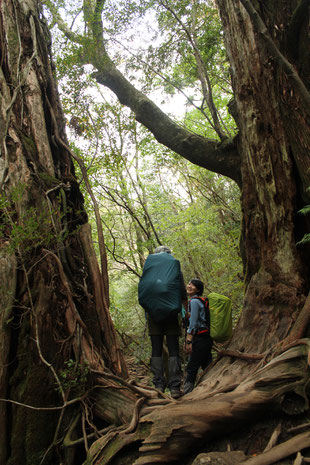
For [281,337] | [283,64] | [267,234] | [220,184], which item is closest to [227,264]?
[220,184]

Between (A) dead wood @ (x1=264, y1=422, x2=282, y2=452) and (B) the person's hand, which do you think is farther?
(B) the person's hand

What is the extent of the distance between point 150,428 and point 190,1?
8465 mm

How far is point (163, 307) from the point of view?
11.9 feet

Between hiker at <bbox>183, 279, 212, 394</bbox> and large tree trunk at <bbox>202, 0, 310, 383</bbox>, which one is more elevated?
large tree trunk at <bbox>202, 0, 310, 383</bbox>

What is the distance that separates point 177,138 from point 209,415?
188 inches

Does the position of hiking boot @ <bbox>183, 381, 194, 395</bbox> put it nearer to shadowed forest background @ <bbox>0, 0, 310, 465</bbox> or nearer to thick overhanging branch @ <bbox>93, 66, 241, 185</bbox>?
shadowed forest background @ <bbox>0, 0, 310, 465</bbox>

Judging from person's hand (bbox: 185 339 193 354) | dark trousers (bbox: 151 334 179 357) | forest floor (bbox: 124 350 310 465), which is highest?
dark trousers (bbox: 151 334 179 357)

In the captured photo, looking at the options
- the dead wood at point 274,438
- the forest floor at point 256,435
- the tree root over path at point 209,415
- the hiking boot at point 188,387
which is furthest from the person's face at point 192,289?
the dead wood at point 274,438

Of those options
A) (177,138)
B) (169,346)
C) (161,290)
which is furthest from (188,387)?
(177,138)

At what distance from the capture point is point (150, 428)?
2436mm

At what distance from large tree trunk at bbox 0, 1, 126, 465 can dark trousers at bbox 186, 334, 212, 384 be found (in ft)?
3.02

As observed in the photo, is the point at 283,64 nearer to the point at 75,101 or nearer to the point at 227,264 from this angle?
the point at 75,101

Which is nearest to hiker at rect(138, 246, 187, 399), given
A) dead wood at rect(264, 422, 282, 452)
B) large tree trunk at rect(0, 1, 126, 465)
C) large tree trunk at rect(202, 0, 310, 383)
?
large tree trunk at rect(0, 1, 126, 465)

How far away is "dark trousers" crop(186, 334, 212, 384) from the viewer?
3947 millimetres
